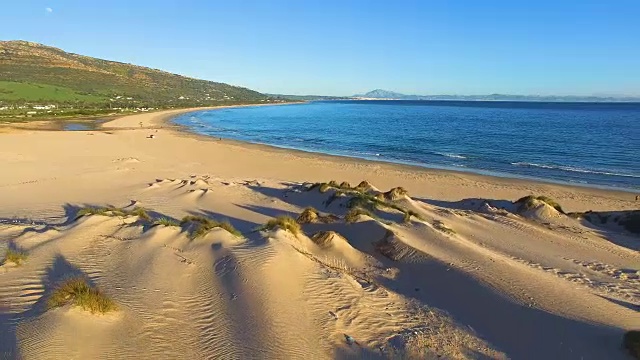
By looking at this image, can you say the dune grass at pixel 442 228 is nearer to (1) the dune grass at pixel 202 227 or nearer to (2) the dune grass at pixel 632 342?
(1) the dune grass at pixel 202 227

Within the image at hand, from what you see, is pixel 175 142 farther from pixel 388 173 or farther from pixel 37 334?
pixel 37 334

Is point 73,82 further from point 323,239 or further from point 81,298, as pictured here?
point 81,298

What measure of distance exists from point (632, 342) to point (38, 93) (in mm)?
122800

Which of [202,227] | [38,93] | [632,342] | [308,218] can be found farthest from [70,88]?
[632,342]

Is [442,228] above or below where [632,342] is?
below

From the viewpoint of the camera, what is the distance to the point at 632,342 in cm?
684

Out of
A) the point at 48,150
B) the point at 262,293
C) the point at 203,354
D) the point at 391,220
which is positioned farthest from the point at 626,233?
the point at 48,150

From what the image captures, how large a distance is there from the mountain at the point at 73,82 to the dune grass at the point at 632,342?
4481 inches

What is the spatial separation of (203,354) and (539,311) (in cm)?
614

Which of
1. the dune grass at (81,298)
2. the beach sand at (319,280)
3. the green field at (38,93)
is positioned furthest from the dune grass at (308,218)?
the green field at (38,93)

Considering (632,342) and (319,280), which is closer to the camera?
(632,342)

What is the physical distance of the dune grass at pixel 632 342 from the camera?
263 inches

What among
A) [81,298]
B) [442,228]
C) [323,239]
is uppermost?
[81,298]

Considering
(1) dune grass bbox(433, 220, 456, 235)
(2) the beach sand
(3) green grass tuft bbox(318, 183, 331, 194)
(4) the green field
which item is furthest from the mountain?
(1) dune grass bbox(433, 220, 456, 235)
